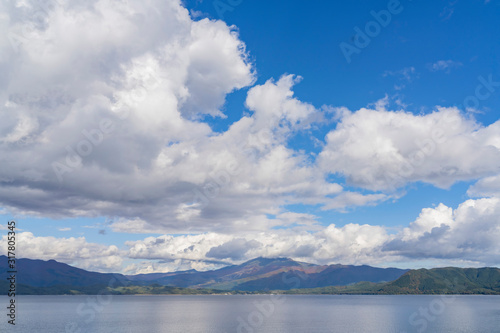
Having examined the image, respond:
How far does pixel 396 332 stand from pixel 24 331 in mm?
207905

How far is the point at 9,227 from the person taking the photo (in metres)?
85.2

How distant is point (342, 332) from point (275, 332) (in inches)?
1532

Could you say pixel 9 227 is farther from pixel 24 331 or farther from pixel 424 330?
pixel 424 330

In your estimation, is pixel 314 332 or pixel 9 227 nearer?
pixel 9 227

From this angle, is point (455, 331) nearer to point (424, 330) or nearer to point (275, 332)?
point (424, 330)

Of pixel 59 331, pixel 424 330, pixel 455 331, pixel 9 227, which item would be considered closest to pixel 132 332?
pixel 59 331

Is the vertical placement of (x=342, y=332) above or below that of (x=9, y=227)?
below

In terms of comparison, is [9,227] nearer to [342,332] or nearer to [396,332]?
[342,332]

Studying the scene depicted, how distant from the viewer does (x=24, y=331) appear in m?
197

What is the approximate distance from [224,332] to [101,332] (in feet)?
218

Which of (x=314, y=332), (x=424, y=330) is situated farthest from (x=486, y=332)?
(x=314, y=332)

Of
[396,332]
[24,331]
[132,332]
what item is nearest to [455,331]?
[396,332]

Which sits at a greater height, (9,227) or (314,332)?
(9,227)

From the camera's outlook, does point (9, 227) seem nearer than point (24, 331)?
Result: Yes
